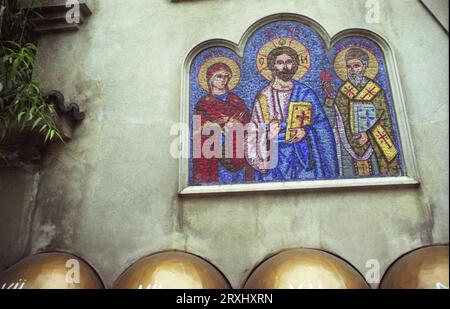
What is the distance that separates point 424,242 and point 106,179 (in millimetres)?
3973

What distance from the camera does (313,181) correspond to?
4.51 m

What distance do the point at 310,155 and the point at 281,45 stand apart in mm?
1706

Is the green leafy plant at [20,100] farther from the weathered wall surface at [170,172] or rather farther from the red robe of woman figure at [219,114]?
the red robe of woman figure at [219,114]

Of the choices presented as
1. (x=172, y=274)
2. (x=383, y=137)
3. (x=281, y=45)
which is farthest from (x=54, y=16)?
(x=383, y=137)

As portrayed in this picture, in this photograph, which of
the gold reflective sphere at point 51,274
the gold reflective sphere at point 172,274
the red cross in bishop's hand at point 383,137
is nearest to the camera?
the gold reflective sphere at point 172,274

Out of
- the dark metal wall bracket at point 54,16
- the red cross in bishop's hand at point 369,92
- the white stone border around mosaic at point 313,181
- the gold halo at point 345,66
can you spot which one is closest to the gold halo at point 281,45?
the white stone border around mosaic at point 313,181

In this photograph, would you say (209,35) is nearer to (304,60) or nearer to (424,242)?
(304,60)

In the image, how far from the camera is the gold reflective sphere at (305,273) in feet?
11.9

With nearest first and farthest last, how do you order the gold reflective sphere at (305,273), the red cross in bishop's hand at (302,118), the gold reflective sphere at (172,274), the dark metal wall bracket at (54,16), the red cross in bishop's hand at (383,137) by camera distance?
1. the gold reflective sphere at (305,273)
2. the gold reflective sphere at (172,274)
3. the red cross in bishop's hand at (383,137)
4. the red cross in bishop's hand at (302,118)
5. the dark metal wall bracket at (54,16)

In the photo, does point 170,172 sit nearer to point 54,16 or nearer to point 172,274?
point 172,274

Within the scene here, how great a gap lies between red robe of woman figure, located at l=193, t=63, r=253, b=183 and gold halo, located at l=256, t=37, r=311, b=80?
0.47 m

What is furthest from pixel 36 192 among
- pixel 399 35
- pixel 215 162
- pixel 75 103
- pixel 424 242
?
pixel 399 35

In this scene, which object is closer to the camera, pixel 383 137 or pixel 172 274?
pixel 172 274

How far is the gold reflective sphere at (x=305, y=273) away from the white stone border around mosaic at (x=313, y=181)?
0.86 metres
